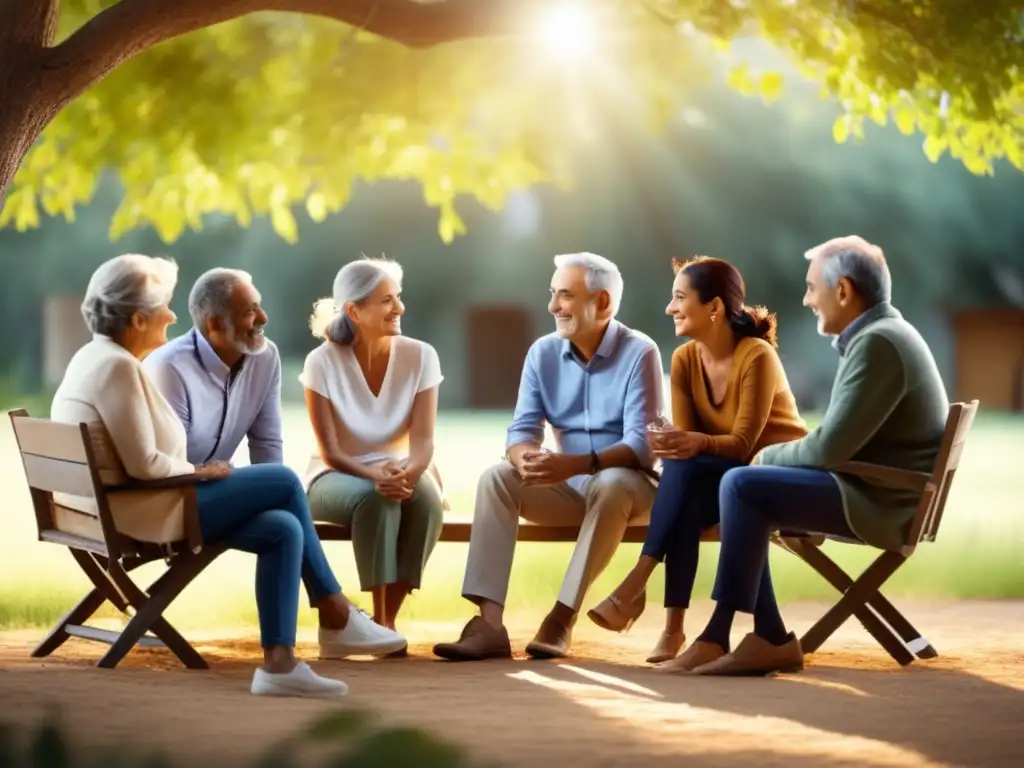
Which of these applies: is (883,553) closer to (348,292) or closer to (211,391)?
(348,292)

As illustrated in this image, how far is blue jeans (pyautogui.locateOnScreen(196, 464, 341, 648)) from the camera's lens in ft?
18.2

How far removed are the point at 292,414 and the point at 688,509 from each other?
10.7m

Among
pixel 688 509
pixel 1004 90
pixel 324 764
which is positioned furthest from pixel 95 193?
pixel 324 764

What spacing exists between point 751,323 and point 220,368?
2.03 m

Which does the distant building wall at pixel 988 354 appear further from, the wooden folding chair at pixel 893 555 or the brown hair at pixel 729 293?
the brown hair at pixel 729 293

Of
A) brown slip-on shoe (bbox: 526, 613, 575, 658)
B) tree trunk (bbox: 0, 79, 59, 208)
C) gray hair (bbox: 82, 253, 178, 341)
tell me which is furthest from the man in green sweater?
tree trunk (bbox: 0, 79, 59, 208)

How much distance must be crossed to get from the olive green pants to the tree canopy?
7.83 ft

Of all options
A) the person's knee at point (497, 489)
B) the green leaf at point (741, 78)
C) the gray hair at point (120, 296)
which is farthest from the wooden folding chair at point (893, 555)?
the green leaf at point (741, 78)

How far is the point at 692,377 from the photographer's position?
6.53m

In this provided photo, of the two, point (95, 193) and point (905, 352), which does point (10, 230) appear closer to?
point (95, 193)

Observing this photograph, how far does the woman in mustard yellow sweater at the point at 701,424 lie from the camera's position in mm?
6273

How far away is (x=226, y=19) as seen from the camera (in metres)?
7.24

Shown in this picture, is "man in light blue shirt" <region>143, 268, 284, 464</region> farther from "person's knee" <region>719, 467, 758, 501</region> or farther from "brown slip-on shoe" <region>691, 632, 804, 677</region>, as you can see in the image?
"brown slip-on shoe" <region>691, 632, 804, 677</region>

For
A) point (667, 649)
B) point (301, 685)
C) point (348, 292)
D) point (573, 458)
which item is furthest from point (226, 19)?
point (667, 649)
